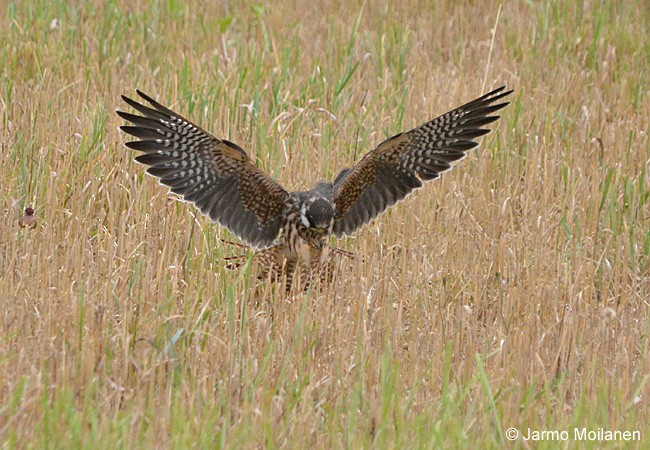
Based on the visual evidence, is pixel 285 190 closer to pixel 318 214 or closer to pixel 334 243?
pixel 318 214

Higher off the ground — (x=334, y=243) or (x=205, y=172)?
(x=205, y=172)

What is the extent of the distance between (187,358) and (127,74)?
4.34 m

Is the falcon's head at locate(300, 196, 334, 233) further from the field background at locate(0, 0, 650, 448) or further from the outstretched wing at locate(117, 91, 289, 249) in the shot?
the field background at locate(0, 0, 650, 448)

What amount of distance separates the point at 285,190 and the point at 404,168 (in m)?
0.64

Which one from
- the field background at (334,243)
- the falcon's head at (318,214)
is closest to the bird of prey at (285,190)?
the falcon's head at (318,214)

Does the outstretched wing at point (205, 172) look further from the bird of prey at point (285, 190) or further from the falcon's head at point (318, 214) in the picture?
the falcon's head at point (318, 214)

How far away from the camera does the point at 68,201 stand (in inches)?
266

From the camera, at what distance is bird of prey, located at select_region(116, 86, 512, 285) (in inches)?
244

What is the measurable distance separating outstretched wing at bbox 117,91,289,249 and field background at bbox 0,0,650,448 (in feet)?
0.59

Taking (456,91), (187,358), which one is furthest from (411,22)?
(187,358)

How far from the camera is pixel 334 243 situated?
22.3 feet

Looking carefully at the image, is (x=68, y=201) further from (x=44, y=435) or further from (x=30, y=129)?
(x=44, y=435)

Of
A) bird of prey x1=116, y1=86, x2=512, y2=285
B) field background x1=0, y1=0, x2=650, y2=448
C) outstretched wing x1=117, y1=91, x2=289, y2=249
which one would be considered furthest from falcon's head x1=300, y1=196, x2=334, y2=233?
field background x1=0, y1=0, x2=650, y2=448

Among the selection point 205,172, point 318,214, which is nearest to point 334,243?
point 318,214
